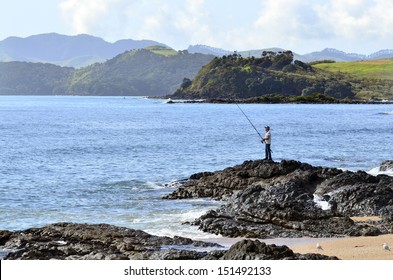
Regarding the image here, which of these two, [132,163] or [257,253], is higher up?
[257,253]

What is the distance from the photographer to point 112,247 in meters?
16.6

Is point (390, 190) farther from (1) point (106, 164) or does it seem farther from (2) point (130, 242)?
(1) point (106, 164)

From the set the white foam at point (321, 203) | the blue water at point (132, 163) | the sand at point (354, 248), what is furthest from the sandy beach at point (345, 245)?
the white foam at point (321, 203)

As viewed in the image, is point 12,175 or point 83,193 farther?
point 12,175

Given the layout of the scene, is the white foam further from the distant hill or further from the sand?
the distant hill

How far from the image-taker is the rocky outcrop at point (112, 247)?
1350 centimetres

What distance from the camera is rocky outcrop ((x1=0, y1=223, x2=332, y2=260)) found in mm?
13500

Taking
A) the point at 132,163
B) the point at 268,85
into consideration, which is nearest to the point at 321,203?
the point at 132,163

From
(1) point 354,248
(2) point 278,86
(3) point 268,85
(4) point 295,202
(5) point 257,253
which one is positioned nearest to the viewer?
(5) point 257,253

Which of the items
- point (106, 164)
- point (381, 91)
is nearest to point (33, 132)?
point (106, 164)

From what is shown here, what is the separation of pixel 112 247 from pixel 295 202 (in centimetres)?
736

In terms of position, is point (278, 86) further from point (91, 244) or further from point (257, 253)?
point (257, 253)

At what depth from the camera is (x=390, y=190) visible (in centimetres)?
2314
